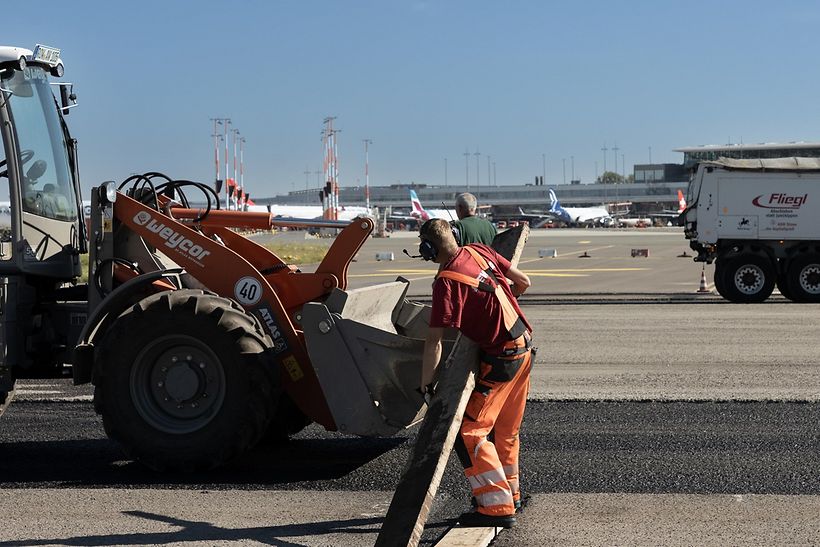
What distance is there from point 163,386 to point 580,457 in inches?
110

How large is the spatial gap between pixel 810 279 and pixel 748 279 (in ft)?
3.80

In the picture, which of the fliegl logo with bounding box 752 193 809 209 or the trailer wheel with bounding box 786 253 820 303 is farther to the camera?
the fliegl logo with bounding box 752 193 809 209

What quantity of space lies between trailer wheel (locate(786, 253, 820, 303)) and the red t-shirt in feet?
56.9

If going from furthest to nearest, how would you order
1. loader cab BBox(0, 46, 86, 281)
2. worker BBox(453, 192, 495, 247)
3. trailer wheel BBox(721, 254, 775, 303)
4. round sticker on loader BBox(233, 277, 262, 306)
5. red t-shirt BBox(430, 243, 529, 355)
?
trailer wheel BBox(721, 254, 775, 303)
worker BBox(453, 192, 495, 247)
loader cab BBox(0, 46, 86, 281)
round sticker on loader BBox(233, 277, 262, 306)
red t-shirt BBox(430, 243, 529, 355)

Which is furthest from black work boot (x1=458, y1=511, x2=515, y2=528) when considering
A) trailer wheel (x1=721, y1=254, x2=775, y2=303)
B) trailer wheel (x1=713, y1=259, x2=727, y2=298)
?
trailer wheel (x1=713, y1=259, x2=727, y2=298)

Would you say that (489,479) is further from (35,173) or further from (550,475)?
(35,173)

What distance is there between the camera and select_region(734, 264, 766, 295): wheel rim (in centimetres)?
2208

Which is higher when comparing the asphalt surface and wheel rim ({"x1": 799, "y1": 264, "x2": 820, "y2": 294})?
the asphalt surface

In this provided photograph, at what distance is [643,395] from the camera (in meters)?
10.2

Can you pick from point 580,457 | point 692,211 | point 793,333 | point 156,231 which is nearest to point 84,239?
point 156,231

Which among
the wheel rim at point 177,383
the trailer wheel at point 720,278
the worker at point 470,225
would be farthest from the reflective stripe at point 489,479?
the trailer wheel at point 720,278

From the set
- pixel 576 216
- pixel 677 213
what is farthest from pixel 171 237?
pixel 576 216

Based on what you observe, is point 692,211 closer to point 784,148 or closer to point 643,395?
point 643,395

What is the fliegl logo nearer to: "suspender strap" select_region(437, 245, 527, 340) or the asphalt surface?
the asphalt surface
